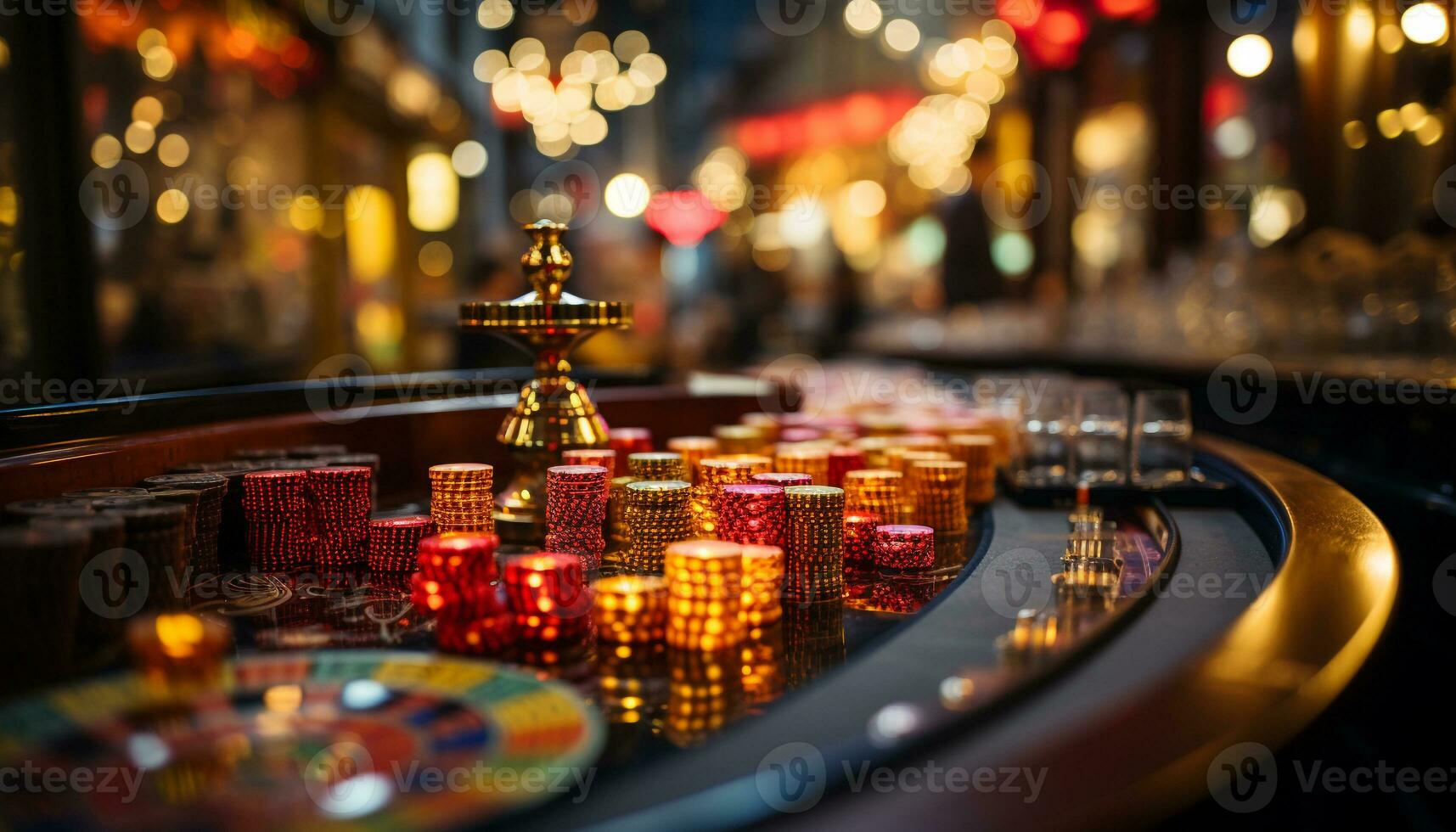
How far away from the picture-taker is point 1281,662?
0.77 metres

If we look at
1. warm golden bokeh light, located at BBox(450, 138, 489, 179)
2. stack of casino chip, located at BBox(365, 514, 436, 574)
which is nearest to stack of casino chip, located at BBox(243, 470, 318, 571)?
stack of casino chip, located at BBox(365, 514, 436, 574)

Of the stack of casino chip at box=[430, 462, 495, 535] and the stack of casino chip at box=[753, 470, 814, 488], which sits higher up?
the stack of casino chip at box=[753, 470, 814, 488]

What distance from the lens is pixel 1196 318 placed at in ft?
17.0

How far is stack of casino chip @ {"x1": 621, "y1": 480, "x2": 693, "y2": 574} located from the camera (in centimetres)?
146

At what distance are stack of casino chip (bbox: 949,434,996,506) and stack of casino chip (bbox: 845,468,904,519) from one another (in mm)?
378

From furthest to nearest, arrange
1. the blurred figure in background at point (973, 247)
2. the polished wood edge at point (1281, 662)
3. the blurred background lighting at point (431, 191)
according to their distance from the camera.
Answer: the blurred figure in background at point (973, 247) → the blurred background lighting at point (431, 191) → the polished wood edge at point (1281, 662)

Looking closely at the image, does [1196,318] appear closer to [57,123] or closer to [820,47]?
[57,123]

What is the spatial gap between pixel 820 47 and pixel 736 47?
3245mm

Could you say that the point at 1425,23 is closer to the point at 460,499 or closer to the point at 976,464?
the point at 976,464

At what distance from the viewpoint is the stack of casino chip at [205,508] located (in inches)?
58.5

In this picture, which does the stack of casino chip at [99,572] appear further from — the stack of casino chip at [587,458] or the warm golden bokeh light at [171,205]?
the warm golden bokeh light at [171,205]

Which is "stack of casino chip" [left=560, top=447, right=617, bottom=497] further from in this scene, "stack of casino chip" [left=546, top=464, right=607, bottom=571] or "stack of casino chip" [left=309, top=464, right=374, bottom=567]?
"stack of casino chip" [left=309, top=464, right=374, bottom=567]

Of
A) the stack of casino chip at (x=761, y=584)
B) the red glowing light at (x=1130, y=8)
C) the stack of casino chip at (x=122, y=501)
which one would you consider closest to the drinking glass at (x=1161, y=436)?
the stack of casino chip at (x=761, y=584)

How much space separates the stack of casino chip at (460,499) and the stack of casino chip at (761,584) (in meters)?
0.56
